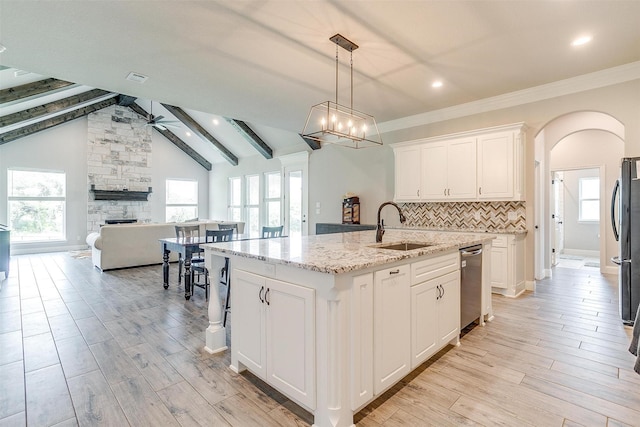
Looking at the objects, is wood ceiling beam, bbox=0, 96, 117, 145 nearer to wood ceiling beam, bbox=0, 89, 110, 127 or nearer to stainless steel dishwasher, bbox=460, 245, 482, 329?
wood ceiling beam, bbox=0, 89, 110, 127

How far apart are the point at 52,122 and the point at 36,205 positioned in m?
2.22

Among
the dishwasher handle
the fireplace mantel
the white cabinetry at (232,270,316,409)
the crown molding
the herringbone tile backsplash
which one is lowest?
the white cabinetry at (232,270,316,409)

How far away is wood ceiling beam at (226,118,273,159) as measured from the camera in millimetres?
7935

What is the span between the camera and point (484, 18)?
8.78ft

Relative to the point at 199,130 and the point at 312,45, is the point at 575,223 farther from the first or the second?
the point at 199,130

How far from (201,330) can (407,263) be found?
215 cm

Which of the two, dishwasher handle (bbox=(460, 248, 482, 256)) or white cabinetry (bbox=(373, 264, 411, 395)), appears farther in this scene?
dishwasher handle (bbox=(460, 248, 482, 256))

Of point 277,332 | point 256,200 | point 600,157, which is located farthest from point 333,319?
point 256,200

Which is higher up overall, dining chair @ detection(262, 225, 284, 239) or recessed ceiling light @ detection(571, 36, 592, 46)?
recessed ceiling light @ detection(571, 36, 592, 46)

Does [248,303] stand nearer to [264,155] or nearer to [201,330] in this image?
[201,330]

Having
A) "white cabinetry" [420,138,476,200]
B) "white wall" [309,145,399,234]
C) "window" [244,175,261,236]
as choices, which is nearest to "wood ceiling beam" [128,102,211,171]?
"window" [244,175,261,236]

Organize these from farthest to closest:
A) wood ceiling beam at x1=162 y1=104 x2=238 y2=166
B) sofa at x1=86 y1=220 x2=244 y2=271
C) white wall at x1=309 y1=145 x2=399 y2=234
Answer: wood ceiling beam at x1=162 y1=104 x2=238 y2=166 → white wall at x1=309 y1=145 x2=399 y2=234 → sofa at x1=86 y1=220 x2=244 y2=271

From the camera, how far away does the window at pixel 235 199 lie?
10273 millimetres

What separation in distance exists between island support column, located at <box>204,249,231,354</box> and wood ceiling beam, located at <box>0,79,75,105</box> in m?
5.52
